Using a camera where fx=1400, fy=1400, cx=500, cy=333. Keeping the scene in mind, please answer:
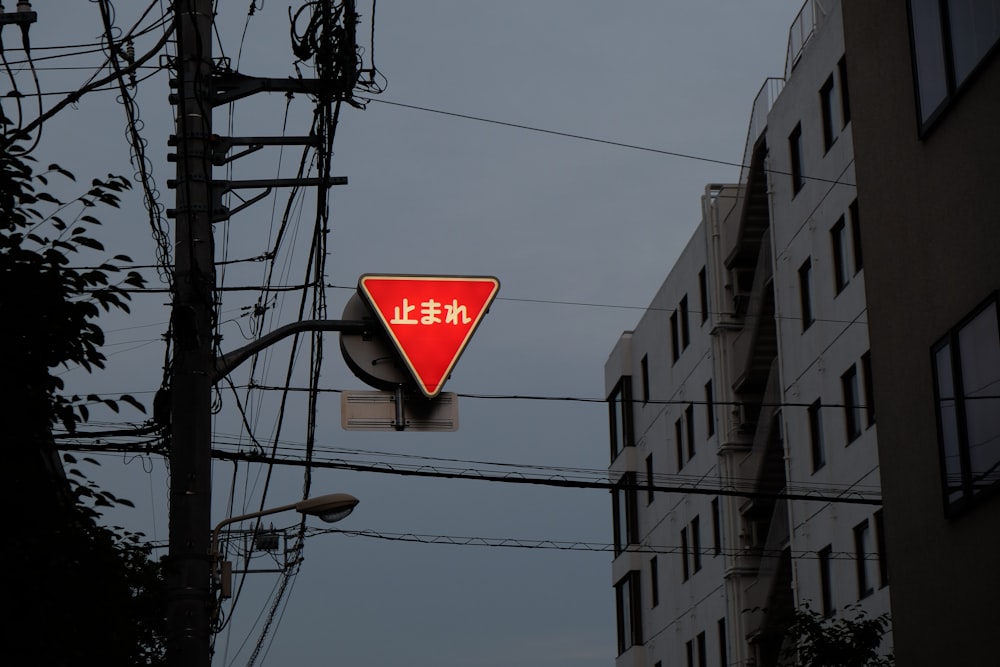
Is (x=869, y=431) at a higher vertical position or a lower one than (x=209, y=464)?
higher

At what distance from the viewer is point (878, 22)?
55.9 ft

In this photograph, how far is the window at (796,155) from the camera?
33438 millimetres

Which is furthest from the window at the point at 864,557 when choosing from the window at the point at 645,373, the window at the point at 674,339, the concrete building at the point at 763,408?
the window at the point at 645,373

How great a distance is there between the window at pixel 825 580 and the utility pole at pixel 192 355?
21.8 m

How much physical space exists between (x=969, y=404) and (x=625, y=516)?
3759 cm

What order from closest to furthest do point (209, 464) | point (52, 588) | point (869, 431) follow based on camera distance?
point (52, 588), point (209, 464), point (869, 431)

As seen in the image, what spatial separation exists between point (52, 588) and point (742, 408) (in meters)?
31.8

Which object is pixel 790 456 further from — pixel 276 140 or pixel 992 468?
pixel 276 140

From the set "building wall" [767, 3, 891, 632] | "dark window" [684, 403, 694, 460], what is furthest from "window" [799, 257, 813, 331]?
"dark window" [684, 403, 694, 460]

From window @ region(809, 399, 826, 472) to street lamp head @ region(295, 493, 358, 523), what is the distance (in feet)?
54.2

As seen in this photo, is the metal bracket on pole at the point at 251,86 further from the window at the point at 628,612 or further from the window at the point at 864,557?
the window at the point at 628,612

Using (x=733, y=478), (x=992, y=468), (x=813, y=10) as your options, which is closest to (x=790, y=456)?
(x=733, y=478)

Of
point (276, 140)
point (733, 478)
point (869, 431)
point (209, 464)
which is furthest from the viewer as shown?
point (733, 478)

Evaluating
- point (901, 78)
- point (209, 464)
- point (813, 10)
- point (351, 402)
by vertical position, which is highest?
point (813, 10)
